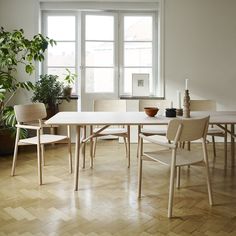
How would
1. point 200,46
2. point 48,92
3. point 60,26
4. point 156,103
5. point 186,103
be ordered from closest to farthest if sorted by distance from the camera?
point 186,103 → point 156,103 → point 48,92 → point 200,46 → point 60,26

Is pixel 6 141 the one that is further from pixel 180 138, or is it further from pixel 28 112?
pixel 180 138

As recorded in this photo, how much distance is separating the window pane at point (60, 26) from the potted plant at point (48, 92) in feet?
2.81

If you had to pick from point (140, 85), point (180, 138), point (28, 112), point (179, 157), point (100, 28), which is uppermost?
point (100, 28)

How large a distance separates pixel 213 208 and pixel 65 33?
397 centimetres

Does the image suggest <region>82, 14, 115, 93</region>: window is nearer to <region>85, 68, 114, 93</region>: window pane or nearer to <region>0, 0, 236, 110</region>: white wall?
<region>85, 68, 114, 93</region>: window pane

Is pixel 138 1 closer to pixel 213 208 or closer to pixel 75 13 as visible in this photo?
A: pixel 75 13

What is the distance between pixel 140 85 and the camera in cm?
547

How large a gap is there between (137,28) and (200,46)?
3.62ft

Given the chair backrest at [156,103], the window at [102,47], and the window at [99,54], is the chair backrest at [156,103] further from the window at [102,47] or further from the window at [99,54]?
the window at [99,54]

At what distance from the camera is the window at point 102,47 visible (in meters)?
5.52

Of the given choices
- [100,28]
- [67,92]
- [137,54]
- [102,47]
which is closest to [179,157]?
[67,92]

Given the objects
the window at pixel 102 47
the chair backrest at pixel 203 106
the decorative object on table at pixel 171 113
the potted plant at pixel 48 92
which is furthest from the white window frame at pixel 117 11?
the decorative object on table at pixel 171 113

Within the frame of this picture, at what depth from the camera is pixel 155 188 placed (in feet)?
10.4

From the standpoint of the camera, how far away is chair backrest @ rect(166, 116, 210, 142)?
2.44m
